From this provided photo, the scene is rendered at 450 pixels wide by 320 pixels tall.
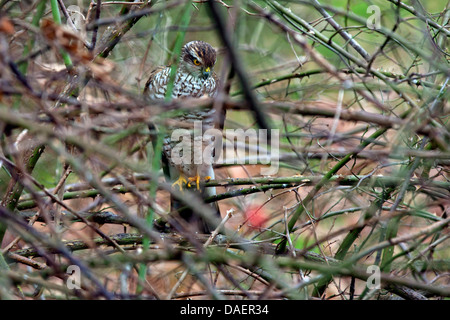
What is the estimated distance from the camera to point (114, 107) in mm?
1492

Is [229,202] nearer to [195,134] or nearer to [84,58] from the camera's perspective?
[195,134]

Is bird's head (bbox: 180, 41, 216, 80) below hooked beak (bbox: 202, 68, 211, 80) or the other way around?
the other way around

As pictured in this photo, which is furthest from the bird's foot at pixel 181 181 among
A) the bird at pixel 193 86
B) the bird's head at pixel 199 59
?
the bird's head at pixel 199 59

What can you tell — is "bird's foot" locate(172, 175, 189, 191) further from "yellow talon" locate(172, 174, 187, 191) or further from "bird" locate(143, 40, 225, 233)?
"bird" locate(143, 40, 225, 233)

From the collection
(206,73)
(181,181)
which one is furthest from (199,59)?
(181,181)

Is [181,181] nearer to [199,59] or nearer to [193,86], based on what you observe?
[193,86]

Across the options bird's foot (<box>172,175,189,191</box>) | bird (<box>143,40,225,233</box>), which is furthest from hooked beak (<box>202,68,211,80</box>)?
bird's foot (<box>172,175,189,191</box>)

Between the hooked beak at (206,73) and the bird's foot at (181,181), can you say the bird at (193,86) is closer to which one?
the hooked beak at (206,73)

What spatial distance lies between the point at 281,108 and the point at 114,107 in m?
0.53

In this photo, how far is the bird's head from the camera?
12.0 feet

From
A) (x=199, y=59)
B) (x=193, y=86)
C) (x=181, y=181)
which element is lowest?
(x=181, y=181)

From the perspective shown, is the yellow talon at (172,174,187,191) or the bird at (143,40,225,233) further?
the yellow talon at (172,174,187,191)

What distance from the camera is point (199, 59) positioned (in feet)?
12.1
